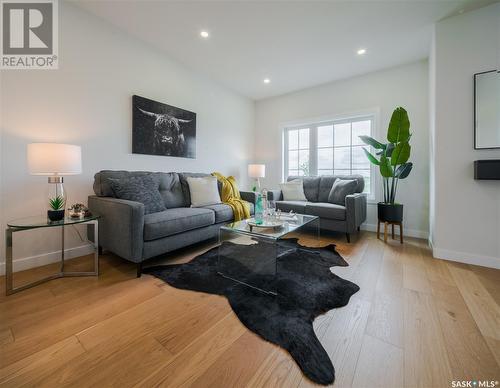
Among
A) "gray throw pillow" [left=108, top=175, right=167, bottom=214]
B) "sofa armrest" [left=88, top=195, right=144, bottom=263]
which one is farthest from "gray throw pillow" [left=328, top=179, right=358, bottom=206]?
"sofa armrest" [left=88, top=195, right=144, bottom=263]

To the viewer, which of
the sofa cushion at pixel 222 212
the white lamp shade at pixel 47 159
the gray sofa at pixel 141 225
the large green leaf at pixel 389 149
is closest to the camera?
the white lamp shade at pixel 47 159

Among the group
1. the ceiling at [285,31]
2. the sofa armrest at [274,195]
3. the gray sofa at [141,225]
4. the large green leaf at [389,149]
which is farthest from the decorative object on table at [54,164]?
the large green leaf at [389,149]

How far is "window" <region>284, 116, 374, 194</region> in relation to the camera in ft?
11.8

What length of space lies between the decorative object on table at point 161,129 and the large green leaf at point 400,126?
9.20 ft

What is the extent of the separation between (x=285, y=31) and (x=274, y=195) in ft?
7.25

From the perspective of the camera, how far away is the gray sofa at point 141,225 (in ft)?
5.88

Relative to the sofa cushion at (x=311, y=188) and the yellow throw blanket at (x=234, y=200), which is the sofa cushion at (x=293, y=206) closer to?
the sofa cushion at (x=311, y=188)

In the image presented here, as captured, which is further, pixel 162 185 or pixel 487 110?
pixel 162 185

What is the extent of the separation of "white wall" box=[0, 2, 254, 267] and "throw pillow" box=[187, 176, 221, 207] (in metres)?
0.55

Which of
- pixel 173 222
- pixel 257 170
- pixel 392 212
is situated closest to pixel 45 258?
pixel 173 222

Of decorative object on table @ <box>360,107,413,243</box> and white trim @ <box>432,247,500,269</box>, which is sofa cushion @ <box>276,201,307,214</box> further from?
white trim @ <box>432,247,500,269</box>

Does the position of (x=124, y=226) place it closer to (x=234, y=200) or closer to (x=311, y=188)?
(x=234, y=200)

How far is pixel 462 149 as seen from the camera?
2172 millimetres

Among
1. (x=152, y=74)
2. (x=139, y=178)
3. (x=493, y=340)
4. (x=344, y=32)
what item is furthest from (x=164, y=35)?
(x=493, y=340)
